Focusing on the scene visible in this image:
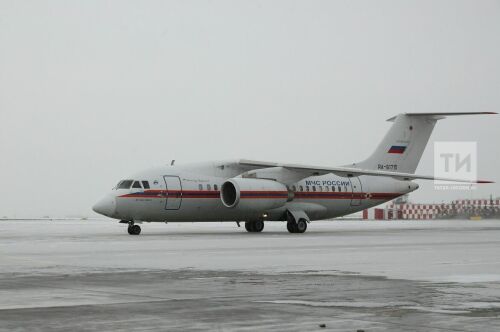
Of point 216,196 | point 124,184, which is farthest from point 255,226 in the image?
point 124,184

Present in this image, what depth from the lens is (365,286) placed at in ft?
42.5

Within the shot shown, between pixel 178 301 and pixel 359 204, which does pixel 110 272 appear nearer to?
pixel 178 301

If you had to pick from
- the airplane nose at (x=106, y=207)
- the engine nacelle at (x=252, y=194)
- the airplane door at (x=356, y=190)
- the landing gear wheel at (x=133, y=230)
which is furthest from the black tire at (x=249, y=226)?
the airplane nose at (x=106, y=207)

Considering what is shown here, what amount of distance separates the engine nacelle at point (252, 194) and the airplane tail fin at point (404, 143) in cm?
735

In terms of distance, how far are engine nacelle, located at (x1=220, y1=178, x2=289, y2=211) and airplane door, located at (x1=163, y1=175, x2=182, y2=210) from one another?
6.83ft

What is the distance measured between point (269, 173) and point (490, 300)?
3181 cm

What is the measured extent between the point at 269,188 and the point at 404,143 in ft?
34.2

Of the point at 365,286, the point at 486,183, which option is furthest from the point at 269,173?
the point at 365,286

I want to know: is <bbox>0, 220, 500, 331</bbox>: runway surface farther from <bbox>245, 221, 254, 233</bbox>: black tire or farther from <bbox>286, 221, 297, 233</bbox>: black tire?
<bbox>245, 221, 254, 233</bbox>: black tire

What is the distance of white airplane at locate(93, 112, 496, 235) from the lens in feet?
129

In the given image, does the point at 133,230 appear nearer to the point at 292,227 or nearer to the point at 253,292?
the point at 292,227

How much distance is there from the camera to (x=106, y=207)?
3847 cm

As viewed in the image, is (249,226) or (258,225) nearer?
(258,225)

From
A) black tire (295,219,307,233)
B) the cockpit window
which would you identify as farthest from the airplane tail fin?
the cockpit window
